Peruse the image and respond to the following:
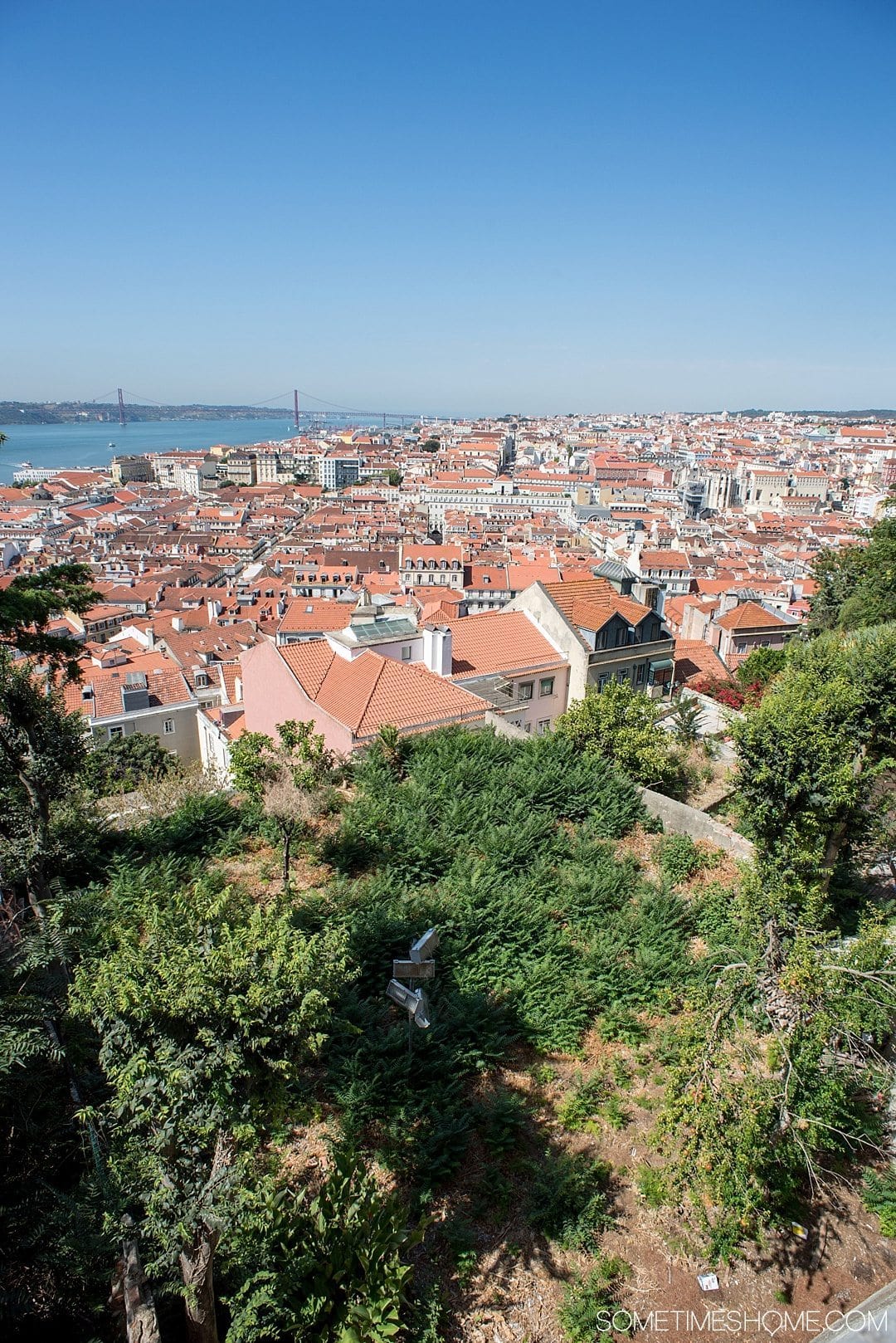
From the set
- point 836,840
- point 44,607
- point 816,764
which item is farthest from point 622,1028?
point 44,607

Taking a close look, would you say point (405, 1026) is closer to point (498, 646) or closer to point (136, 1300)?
point (136, 1300)

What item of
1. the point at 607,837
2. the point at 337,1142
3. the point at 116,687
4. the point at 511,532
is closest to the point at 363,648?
the point at 607,837

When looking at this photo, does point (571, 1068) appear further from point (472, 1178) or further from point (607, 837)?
point (607, 837)

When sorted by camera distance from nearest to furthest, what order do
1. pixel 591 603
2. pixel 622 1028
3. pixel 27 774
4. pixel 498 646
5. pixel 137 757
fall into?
pixel 622 1028
pixel 27 774
pixel 498 646
pixel 591 603
pixel 137 757

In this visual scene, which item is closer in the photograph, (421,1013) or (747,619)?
(421,1013)

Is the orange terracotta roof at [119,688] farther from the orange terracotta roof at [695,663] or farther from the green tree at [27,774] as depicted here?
the green tree at [27,774]

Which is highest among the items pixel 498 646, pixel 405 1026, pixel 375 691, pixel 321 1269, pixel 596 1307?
pixel 375 691

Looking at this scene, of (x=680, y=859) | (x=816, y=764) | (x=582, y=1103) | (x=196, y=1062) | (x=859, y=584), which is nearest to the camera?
(x=196, y=1062)

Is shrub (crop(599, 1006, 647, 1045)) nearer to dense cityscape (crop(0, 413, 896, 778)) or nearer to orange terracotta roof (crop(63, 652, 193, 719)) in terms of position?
dense cityscape (crop(0, 413, 896, 778))

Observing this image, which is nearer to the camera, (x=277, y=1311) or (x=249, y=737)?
(x=277, y=1311)
